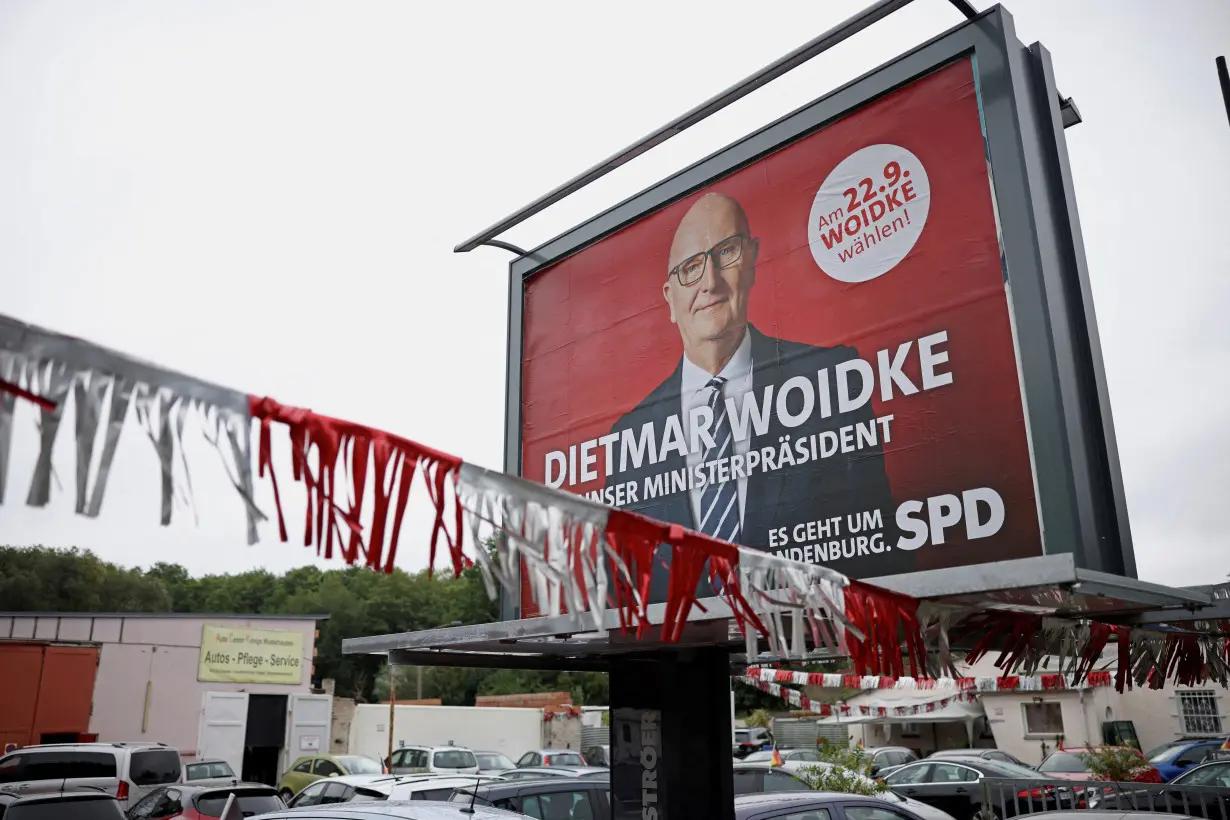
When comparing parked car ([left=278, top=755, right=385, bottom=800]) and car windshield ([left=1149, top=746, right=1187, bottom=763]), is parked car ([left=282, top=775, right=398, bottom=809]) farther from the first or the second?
car windshield ([left=1149, top=746, right=1187, bottom=763])

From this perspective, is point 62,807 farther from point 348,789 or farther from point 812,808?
point 812,808

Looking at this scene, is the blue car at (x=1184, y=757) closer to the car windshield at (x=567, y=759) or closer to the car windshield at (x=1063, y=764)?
the car windshield at (x=1063, y=764)

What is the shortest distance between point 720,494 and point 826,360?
4.33ft

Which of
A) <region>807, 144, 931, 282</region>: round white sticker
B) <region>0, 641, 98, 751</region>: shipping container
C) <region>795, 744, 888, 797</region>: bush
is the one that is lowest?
<region>795, 744, 888, 797</region>: bush

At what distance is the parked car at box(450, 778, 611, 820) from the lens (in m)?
9.21

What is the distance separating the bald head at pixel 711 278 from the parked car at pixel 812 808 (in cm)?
344

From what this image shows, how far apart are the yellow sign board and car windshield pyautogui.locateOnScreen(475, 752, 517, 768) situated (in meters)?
7.31

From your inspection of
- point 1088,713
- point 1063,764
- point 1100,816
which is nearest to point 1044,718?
point 1088,713

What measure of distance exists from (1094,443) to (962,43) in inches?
111

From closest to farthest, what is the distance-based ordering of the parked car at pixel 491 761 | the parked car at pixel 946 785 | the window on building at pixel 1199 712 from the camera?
the parked car at pixel 946 785, the parked car at pixel 491 761, the window on building at pixel 1199 712

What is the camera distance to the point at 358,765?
2295cm

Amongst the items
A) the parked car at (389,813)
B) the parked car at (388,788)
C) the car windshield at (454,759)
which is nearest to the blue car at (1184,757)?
the car windshield at (454,759)

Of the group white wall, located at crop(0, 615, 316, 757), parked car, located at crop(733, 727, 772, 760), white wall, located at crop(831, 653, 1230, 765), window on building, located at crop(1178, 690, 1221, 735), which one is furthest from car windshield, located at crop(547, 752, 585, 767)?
window on building, located at crop(1178, 690, 1221, 735)

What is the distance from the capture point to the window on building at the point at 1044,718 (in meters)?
32.7
